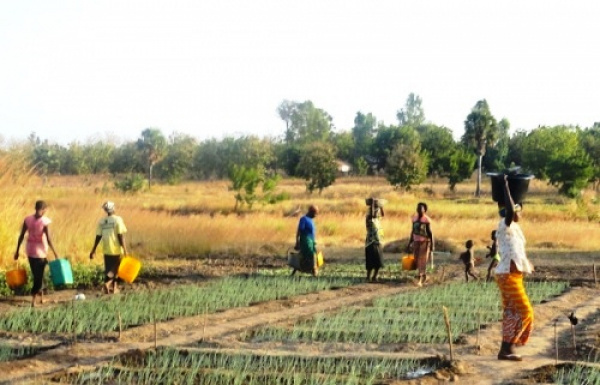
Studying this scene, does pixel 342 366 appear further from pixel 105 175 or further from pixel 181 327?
pixel 105 175

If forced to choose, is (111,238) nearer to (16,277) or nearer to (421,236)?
(16,277)

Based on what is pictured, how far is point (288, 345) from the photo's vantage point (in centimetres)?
952

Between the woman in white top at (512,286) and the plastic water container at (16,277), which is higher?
the woman in white top at (512,286)

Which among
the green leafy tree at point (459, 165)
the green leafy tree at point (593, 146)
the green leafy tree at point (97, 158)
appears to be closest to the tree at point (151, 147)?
the green leafy tree at point (97, 158)

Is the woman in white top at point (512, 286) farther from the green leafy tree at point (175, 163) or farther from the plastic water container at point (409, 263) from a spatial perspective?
the green leafy tree at point (175, 163)

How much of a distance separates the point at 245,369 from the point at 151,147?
5937 centimetres

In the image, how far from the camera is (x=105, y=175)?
70.9 metres

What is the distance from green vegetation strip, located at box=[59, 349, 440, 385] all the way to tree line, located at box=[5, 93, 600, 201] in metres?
40.3

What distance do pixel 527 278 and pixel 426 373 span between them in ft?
35.2

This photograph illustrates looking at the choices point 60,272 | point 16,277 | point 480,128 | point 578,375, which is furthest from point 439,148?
point 578,375

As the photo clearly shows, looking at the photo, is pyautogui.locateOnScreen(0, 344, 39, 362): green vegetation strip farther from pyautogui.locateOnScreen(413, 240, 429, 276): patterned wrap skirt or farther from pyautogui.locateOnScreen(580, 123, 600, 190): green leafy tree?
pyautogui.locateOnScreen(580, 123, 600, 190): green leafy tree

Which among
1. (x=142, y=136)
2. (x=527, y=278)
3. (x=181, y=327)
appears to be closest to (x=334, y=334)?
(x=181, y=327)

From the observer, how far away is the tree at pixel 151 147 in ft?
216

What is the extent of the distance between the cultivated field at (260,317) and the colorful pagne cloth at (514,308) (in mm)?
292
